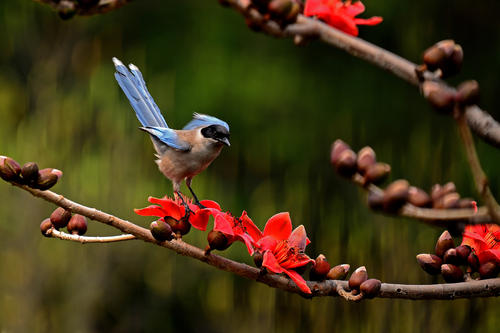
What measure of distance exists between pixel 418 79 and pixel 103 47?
6.54 meters

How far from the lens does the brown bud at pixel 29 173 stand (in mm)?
1157

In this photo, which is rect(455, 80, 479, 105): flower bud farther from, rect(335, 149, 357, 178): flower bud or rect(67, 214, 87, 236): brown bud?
rect(67, 214, 87, 236): brown bud

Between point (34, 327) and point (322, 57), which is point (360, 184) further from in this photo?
point (322, 57)

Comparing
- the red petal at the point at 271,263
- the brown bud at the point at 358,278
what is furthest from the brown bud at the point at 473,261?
the red petal at the point at 271,263

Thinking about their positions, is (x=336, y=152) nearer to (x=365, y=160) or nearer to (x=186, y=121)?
(x=365, y=160)

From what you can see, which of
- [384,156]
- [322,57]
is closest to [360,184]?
[384,156]

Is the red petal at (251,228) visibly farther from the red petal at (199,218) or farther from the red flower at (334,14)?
the red flower at (334,14)

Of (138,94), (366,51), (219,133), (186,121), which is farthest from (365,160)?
(186,121)

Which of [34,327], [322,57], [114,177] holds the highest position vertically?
[322,57]

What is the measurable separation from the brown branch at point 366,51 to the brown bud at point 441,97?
0.02 metres

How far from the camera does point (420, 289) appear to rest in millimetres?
1194

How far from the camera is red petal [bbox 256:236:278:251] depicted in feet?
4.47

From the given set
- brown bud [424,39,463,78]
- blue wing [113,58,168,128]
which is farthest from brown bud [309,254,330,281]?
blue wing [113,58,168,128]

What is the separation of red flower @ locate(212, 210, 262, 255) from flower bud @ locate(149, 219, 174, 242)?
10 cm
